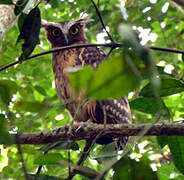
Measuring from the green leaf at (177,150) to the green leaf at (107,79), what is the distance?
2.89 ft

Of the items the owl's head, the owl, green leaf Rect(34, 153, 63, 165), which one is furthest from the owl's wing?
green leaf Rect(34, 153, 63, 165)

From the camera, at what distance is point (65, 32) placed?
4180 millimetres

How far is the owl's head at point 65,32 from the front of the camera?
13.8 ft

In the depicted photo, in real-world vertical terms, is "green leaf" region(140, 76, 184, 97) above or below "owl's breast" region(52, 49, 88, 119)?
below

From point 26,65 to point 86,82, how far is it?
3159 mm

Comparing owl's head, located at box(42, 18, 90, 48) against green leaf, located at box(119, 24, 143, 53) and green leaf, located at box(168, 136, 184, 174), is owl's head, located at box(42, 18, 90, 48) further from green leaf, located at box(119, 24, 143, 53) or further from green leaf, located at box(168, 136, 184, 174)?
green leaf, located at box(119, 24, 143, 53)

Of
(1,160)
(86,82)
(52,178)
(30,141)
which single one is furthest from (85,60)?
(86,82)

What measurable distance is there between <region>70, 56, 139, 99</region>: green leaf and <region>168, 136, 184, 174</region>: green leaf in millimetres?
881

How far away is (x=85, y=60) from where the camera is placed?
11.9 ft

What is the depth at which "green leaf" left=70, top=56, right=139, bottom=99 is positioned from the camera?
0.76 meters

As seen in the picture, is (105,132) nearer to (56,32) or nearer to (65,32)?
(65,32)

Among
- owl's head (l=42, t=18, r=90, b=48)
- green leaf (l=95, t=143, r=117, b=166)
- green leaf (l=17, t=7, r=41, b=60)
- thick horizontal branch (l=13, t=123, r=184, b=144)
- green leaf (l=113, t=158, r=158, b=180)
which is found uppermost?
owl's head (l=42, t=18, r=90, b=48)

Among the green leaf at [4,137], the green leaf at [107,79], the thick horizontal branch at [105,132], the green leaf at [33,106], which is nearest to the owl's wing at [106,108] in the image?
the thick horizontal branch at [105,132]

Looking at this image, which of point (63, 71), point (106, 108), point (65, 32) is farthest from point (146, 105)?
point (65, 32)
